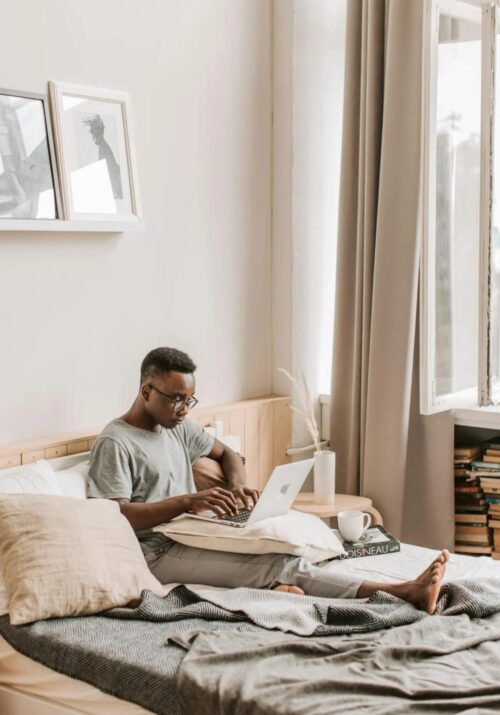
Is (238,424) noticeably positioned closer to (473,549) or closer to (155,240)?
(155,240)

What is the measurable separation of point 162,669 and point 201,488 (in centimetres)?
117

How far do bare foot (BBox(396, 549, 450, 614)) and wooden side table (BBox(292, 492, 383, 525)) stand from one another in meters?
0.96

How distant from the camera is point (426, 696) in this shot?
1954 mm

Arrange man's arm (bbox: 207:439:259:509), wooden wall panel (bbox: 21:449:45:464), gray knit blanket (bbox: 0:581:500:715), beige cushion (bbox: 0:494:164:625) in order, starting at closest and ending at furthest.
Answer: gray knit blanket (bbox: 0:581:500:715)
beige cushion (bbox: 0:494:164:625)
wooden wall panel (bbox: 21:449:45:464)
man's arm (bbox: 207:439:259:509)

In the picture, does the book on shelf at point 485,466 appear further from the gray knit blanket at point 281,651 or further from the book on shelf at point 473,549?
the gray knit blanket at point 281,651

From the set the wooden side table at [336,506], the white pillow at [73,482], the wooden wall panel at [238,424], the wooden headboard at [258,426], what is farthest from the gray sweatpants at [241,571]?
the wooden wall panel at [238,424]

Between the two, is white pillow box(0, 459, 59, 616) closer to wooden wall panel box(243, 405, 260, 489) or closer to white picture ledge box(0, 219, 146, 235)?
white picture ledge box(0, 219, 146, 235)

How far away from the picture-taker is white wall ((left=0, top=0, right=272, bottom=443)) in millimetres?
2998

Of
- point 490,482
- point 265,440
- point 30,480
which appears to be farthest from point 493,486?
point 30,480

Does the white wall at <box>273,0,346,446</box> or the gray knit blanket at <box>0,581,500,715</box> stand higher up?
the white wall at <box>273,0,346,446</box>

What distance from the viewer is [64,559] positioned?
2447 millimetres

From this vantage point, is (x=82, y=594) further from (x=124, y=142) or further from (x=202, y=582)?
(x=124, y=142)

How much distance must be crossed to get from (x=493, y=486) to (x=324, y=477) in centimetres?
65

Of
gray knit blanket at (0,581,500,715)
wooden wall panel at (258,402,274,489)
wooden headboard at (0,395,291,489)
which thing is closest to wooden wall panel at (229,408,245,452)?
wooden headboard at (0,395,291,489)
